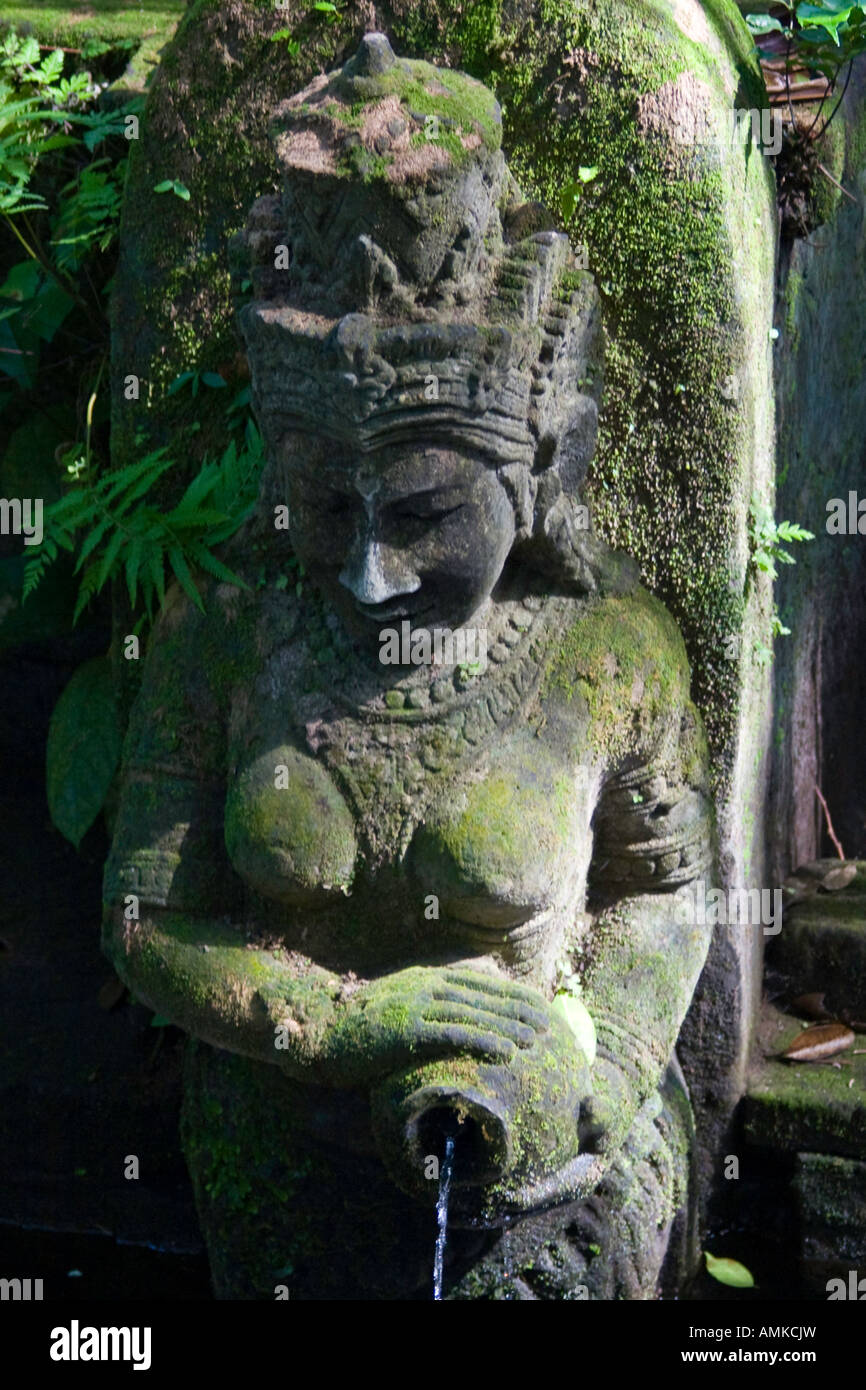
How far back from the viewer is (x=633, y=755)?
11.4 feet

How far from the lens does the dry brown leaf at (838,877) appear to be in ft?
15.4

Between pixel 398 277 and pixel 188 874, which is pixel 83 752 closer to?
pixel 188 874

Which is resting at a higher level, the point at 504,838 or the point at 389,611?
the point at 389,611

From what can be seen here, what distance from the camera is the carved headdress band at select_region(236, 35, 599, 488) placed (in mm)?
2877

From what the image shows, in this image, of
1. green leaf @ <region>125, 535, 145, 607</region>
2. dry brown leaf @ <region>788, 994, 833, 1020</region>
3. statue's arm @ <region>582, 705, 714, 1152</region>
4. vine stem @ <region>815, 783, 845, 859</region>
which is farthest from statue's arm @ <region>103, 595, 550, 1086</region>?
vine stem @ <region>815, 783, 845, 859</region>

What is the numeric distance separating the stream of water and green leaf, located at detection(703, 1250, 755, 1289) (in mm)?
915

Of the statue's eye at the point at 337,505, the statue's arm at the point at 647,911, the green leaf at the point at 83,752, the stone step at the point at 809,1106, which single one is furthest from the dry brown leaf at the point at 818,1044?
the statue's eye at the point at 337,505

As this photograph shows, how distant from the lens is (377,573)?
121 inches

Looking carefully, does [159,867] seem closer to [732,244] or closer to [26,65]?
[732,244]

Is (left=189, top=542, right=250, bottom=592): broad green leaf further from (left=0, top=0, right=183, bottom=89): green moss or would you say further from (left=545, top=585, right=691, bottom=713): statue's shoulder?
(left=0, top=0, right=183, bottom=89): green moss

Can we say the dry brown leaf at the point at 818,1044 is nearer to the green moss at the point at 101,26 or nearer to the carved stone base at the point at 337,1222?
the carved stone base at the point at 337,1222

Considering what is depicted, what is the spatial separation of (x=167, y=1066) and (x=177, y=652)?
64.4 inches

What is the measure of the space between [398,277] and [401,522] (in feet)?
1.47

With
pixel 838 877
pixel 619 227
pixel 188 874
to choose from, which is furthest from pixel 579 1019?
pixel 619 227
